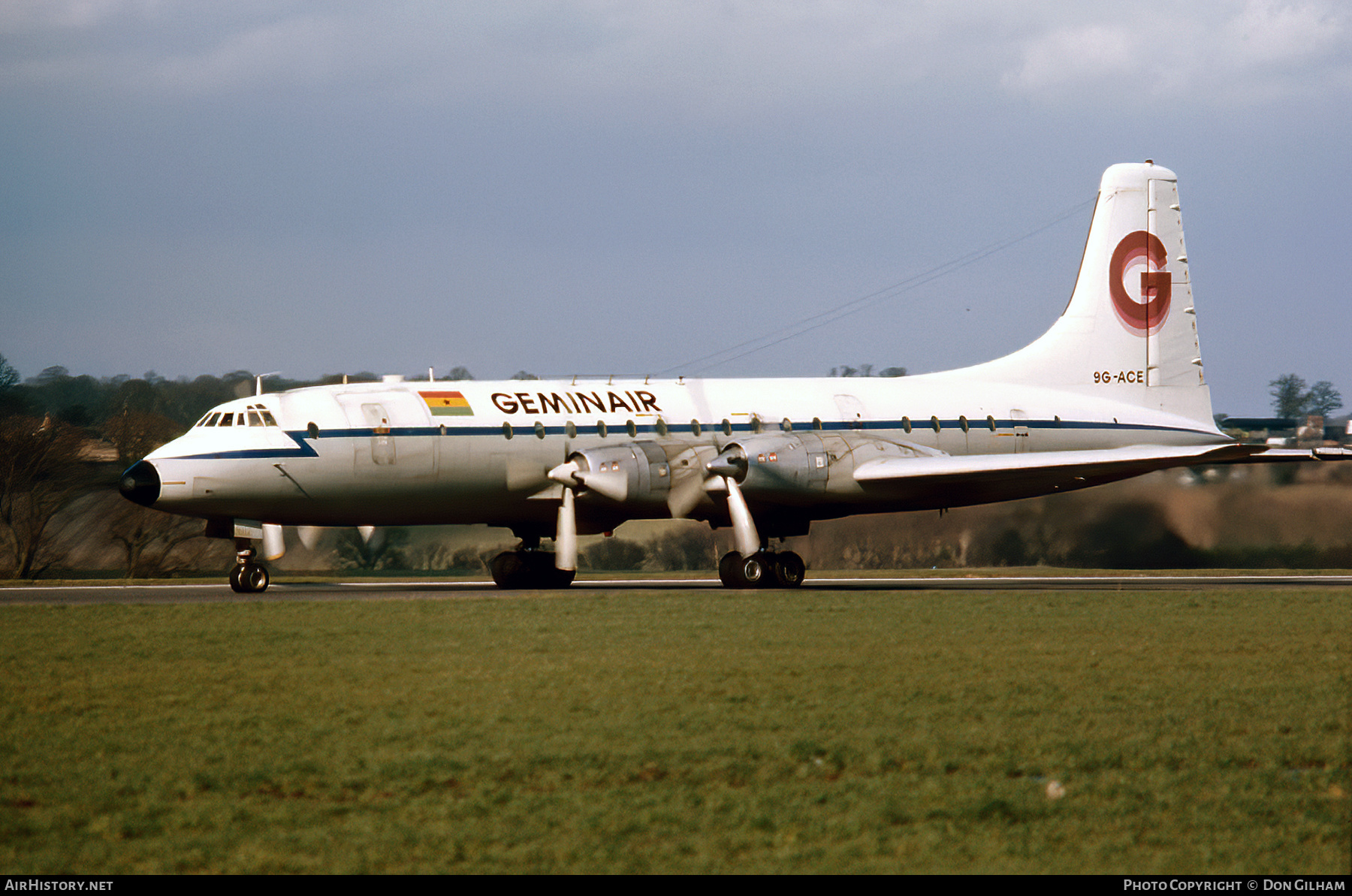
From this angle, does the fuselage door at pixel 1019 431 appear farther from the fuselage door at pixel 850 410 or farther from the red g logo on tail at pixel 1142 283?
the red g logo on tail at pixel 1142 283

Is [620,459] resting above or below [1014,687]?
above

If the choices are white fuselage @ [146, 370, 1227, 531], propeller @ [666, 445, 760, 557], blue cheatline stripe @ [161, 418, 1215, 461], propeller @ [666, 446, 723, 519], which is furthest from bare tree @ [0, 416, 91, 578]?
propeller @ [666, 445, 760, 557]

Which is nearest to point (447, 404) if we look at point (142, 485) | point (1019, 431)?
point (142, 485)

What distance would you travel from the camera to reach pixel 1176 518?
1276 inches

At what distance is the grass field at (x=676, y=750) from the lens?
707 cm

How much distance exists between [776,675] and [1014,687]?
7.71 ft

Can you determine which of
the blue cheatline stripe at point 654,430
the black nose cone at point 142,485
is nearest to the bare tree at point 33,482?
the black nose cone at point 142,485

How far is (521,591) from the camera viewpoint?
26.8 metres

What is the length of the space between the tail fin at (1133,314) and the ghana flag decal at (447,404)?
46.5 feet

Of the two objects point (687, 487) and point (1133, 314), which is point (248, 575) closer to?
point (687, 487)

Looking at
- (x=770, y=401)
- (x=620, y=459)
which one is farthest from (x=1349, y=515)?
(x=620, y=459)

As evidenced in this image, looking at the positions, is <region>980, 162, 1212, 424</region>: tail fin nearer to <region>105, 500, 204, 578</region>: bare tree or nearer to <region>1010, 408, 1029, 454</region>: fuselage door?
<region>1010, 408, 1029, 454</region>: fuselage door
